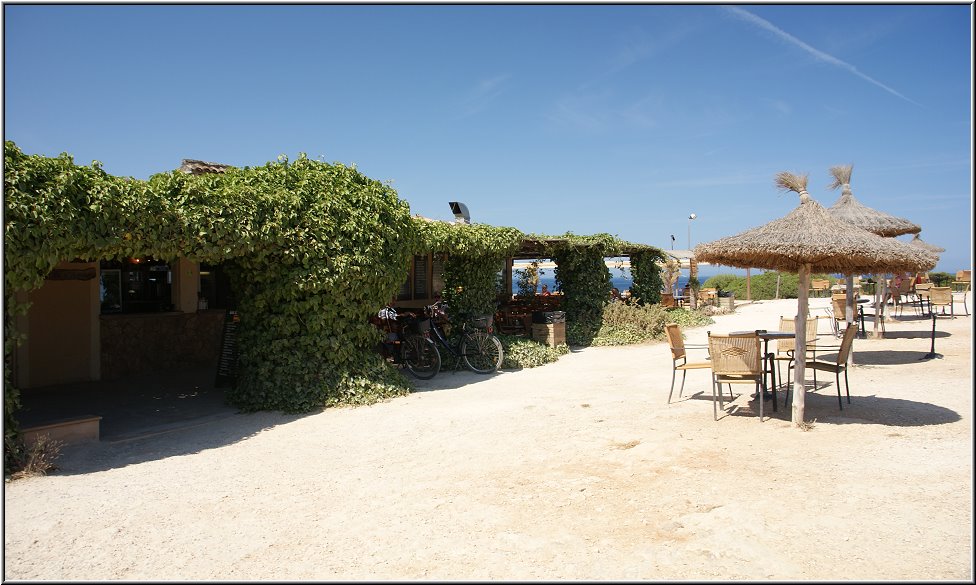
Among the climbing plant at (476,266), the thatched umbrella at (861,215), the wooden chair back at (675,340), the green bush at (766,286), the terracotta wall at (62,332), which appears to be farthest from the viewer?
the green bush at (766,286)

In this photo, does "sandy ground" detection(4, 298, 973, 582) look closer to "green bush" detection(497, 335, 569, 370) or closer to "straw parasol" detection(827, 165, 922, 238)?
"green bush" detection(497, 335, 569, 370)

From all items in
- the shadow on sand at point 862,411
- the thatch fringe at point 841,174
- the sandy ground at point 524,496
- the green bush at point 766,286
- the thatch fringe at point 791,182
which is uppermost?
the thatch fringe at point 841,174

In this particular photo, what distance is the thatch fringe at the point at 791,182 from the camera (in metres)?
6.66

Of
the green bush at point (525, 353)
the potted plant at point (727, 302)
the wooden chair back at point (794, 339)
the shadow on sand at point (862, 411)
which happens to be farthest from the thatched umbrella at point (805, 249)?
the potted plant at point (727, 302)

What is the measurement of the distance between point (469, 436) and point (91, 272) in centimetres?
692

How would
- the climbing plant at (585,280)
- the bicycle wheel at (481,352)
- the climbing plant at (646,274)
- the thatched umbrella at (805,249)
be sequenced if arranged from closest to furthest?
the thatched umbrella at (805,249), the bicycle wheel at (481,352), the climbing plant at (585,280), the climbing plant at (646,274)

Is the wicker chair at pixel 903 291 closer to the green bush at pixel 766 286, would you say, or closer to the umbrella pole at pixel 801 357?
the green bush at pixel 766 286

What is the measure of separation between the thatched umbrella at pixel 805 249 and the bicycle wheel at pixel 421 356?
14.7ft

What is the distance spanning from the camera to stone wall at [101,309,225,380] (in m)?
9.66

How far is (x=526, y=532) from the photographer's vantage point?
371 centimetres

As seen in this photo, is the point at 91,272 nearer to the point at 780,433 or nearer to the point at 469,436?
the point at 469,436

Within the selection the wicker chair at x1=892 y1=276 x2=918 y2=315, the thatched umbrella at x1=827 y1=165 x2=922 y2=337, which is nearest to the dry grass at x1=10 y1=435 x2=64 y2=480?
the thatched umbrella at x1=827 y1=165 x2=922 y2=337

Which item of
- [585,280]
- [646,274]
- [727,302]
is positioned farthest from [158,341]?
[727,302]

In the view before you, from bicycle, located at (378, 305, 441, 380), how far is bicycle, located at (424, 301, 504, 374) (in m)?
0.32
